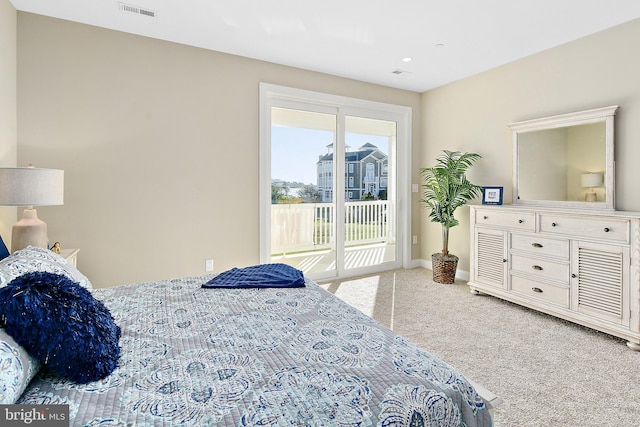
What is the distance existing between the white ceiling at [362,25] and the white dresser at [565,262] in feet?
5.36

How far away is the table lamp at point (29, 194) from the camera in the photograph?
2.14m

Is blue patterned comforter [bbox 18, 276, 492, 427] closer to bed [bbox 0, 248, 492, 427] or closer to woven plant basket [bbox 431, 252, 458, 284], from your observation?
bed [bbox 0, 248, 492, 427]

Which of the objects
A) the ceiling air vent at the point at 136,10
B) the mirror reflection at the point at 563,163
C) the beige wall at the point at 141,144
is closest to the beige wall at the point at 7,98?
the beige wall at the point at 141,144

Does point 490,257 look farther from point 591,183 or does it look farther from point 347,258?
point 347,258

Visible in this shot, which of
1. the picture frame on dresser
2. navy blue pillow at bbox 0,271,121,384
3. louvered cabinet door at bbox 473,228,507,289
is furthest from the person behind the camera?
the picture frame on dresser

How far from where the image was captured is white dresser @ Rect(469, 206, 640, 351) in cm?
258

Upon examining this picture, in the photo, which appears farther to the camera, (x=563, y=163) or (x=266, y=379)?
(x=563, y=163)

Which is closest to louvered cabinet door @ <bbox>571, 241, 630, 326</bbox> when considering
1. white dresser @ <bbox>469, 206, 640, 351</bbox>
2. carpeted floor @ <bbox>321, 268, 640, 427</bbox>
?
white dresser @ <bbox>469, 206, 640, 351</bbox>

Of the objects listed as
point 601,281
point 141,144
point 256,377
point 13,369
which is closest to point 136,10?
point 141,144

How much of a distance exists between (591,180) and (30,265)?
411cm

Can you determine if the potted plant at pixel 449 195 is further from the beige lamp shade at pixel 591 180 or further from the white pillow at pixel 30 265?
the white pillow at pixel 30 265

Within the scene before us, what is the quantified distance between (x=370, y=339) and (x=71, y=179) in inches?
118

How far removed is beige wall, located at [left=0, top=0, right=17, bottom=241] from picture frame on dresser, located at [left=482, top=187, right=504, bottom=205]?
445 cm

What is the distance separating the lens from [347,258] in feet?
15.0
